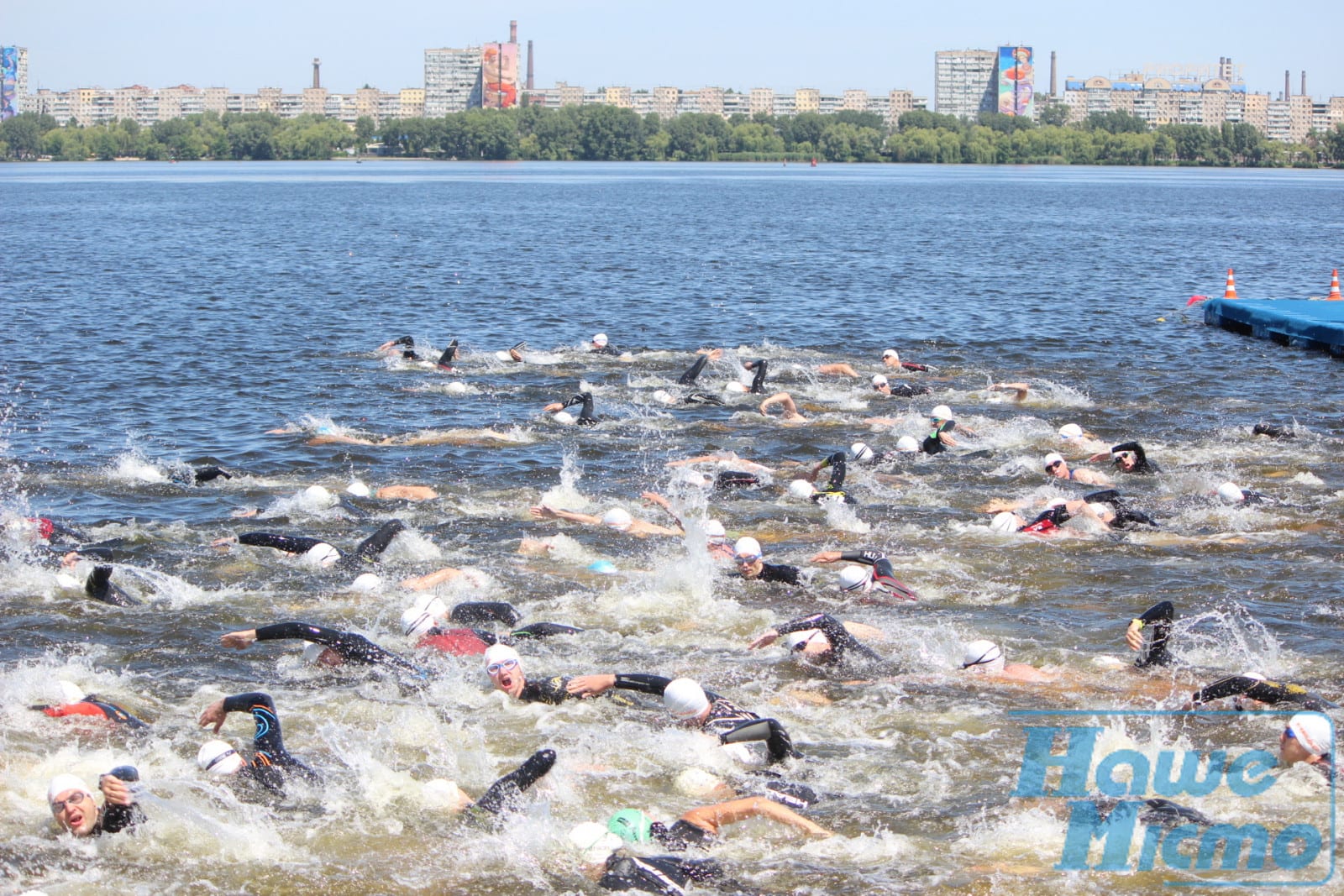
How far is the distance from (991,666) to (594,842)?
5.45 metres

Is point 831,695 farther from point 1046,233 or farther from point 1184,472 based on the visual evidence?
point 1046,233

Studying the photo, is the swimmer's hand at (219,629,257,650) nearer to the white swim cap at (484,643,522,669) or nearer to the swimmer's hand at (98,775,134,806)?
the white swim cap at (484,643,522,669)

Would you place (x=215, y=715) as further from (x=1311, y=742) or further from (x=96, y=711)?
(x=1311, y=742)

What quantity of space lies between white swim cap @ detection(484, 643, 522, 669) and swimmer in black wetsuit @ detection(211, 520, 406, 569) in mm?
4495

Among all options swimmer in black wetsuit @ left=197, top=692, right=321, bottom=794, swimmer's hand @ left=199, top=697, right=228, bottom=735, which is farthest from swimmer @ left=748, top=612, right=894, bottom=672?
swimmer's hand @ left=199, top=697, right=228, bottom=735

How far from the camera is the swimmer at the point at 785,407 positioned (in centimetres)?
2622

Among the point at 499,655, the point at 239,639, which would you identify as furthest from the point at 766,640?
the point at 239,639

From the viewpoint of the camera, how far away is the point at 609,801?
11.1 metres

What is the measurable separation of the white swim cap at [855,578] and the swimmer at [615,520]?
3.32m

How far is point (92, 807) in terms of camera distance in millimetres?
10438

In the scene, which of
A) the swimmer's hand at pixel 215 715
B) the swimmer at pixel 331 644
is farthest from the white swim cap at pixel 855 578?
the swimmer's hand at pixel 215 715

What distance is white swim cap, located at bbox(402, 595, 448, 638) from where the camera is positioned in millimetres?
14203

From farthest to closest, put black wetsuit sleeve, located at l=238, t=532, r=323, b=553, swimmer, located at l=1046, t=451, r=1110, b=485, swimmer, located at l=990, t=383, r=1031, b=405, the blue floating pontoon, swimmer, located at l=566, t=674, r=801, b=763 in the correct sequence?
the blue floating pontoon < swimmer, located at l=990, t=383, r=1031, b=405 < swimmer, located at l=1046, t=451, r=1110, b=485 < black wetsuit sleeve, located at l=238, t=532, r=323, b=553 < swimmer, located at l=566, t=674, r=801, b=763

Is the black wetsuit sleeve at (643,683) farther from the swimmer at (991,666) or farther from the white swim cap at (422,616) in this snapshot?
the swimmer at (991,666)
